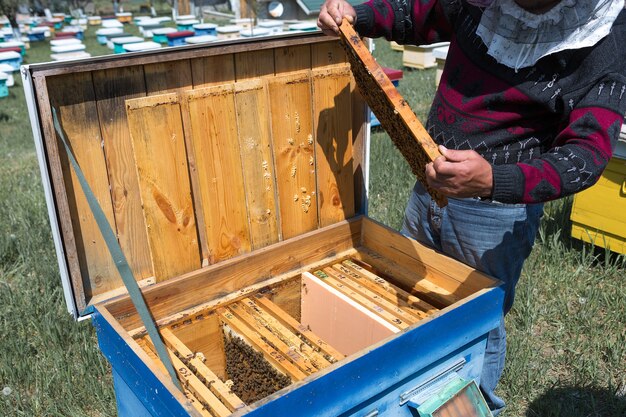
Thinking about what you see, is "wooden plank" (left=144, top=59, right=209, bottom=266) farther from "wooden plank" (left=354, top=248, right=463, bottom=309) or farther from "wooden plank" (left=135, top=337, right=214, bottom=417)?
"wooden plank" (left=354, top=248, right=463, bottom=309)

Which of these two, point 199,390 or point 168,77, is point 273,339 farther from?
point 168,77

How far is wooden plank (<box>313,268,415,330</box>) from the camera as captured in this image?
6.38ft

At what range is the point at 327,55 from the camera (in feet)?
7.17

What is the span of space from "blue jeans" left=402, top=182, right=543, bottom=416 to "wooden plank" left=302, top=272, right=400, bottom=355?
379 mm

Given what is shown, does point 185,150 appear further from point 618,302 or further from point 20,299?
point 618,302

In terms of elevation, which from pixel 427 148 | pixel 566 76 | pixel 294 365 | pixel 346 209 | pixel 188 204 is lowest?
pixel 294 365

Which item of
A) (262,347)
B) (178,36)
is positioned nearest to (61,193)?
(262,347)

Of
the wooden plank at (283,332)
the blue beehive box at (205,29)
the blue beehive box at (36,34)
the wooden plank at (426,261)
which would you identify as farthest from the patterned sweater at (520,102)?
the blue beehive box at (36,34)

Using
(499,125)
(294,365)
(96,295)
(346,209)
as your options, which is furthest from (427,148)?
(96,295)

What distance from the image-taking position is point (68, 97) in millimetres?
1653

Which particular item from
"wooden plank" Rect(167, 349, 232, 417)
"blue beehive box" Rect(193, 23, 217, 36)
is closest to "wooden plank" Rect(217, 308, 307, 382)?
"wooden plank" Rect(167, 349, 232, 417)

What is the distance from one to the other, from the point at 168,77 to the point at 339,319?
1.04 m

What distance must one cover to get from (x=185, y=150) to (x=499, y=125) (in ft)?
3.26

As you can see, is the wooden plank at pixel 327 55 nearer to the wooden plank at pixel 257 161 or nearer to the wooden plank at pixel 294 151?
the wooden plank at pixel 294 151
